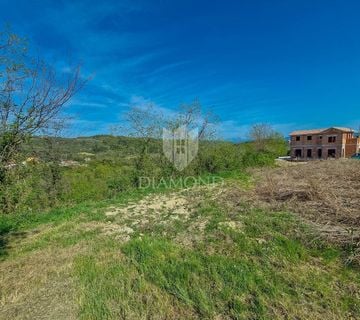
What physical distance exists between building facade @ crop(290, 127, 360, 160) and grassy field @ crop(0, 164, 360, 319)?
1062 inches

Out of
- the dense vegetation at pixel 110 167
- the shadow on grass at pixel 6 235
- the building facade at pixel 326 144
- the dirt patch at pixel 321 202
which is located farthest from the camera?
the building facade at pixel 326 144

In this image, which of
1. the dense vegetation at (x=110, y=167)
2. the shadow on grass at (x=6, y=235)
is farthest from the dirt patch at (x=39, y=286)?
the dense vegetation at (x=110, y=167)

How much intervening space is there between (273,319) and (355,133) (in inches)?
1325

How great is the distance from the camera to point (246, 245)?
3.40 metres

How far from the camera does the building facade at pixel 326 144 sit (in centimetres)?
2714

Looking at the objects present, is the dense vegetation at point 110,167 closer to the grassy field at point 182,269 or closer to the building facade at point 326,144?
the grassy field at point 182,269

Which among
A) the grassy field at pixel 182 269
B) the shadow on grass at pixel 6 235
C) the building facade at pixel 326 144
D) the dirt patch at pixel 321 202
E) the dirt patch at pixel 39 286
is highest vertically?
the building facade at pixel 326 144

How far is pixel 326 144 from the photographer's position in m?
28.0

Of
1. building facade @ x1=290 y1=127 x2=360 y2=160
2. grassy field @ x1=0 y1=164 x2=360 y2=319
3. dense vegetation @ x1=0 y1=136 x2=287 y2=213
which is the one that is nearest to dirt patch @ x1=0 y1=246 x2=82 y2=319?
grassy field @ x1=0 y1=164 x2=360 y2=319

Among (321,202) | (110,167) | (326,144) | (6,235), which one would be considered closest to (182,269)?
(321,202)

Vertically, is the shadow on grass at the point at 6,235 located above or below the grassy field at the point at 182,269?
below

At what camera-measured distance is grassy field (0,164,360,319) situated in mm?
2361

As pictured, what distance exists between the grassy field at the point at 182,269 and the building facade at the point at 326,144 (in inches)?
1062

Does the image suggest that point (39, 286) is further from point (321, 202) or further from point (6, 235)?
point (321, 202)
